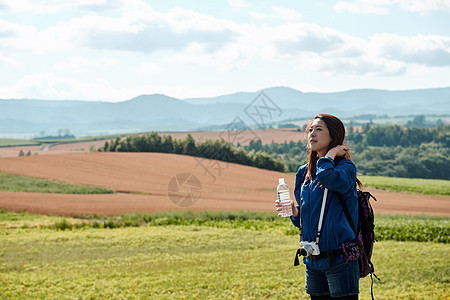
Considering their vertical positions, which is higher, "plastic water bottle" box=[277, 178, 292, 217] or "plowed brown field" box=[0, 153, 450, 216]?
"plastic water bottle" box=[277, 178, 292, 217]

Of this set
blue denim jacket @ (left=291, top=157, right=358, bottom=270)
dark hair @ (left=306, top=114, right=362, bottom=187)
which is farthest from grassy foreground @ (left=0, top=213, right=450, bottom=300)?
dark hair @ (left=306, top=114, right=362, bottom=187)

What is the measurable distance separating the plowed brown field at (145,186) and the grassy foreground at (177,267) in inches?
419

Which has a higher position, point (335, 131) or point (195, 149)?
point (335, 131)

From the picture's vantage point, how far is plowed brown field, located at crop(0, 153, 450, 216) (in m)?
29.5

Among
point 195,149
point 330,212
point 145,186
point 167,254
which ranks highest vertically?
point 330,212

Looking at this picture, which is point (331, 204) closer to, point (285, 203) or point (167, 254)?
point (285, 203)

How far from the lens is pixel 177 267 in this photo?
39.2 feet

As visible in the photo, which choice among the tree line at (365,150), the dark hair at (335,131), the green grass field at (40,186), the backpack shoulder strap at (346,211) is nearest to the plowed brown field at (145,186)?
the green grass field at (40,186)

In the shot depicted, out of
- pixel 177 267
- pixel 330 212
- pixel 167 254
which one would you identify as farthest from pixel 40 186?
pixel 330 212

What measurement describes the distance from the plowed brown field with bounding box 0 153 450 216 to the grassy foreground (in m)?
10.6

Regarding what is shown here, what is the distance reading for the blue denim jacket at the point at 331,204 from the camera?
3.57 meters

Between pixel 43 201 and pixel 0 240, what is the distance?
13741 mm

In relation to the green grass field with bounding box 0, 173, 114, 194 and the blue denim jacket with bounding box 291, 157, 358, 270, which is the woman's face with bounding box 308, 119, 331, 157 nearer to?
the blue denim jacket with bounding box 291, 157, 358, 270

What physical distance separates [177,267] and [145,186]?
3239cm
